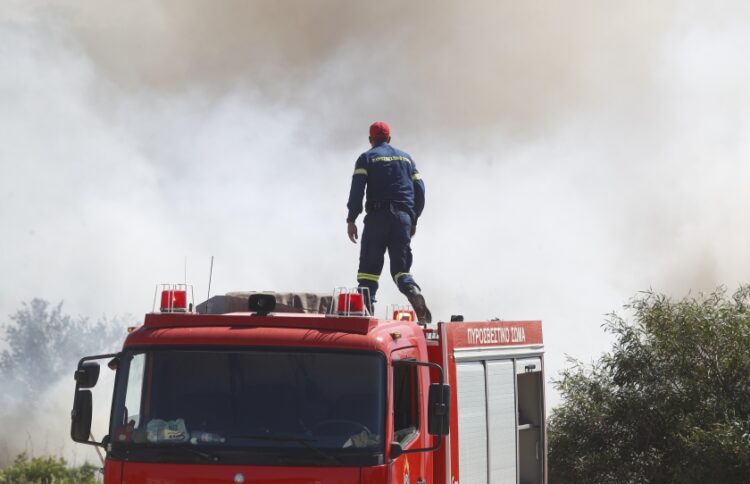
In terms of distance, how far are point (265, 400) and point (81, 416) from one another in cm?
108

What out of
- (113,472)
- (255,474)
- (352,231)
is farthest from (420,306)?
(113,472)

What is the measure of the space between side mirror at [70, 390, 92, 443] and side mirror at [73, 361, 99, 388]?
0.05 meters

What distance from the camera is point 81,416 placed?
257 inches

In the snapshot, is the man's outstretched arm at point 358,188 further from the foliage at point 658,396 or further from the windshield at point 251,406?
the foliage at point 658,396

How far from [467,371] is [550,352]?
24.3 m

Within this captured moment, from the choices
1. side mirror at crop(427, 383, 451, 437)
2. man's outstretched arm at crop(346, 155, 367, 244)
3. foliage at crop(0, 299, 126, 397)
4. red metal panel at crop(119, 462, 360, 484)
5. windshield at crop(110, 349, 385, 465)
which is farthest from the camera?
foliage at crop(0, 299, 126, 397)

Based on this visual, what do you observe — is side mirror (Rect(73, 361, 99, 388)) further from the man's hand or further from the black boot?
the man's hand

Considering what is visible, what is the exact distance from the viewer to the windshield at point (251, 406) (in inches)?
246

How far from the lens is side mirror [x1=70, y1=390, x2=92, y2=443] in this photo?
653cm

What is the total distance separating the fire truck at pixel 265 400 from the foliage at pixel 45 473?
26.9 feet

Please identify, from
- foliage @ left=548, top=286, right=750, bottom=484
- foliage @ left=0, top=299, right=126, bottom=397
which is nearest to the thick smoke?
foliage @ left=0, top=299, right=126, bottom=397

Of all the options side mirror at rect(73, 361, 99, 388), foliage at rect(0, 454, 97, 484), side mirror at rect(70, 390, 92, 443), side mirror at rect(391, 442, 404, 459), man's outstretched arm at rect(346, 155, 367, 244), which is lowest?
side mirror at rect(391, 442, 404, 459)

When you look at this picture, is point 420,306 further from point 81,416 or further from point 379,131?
point 81,416

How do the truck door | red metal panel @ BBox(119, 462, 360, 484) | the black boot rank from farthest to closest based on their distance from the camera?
the black boot < the truck door < red metal panel @ BBox(119, 462, 360, 484)
